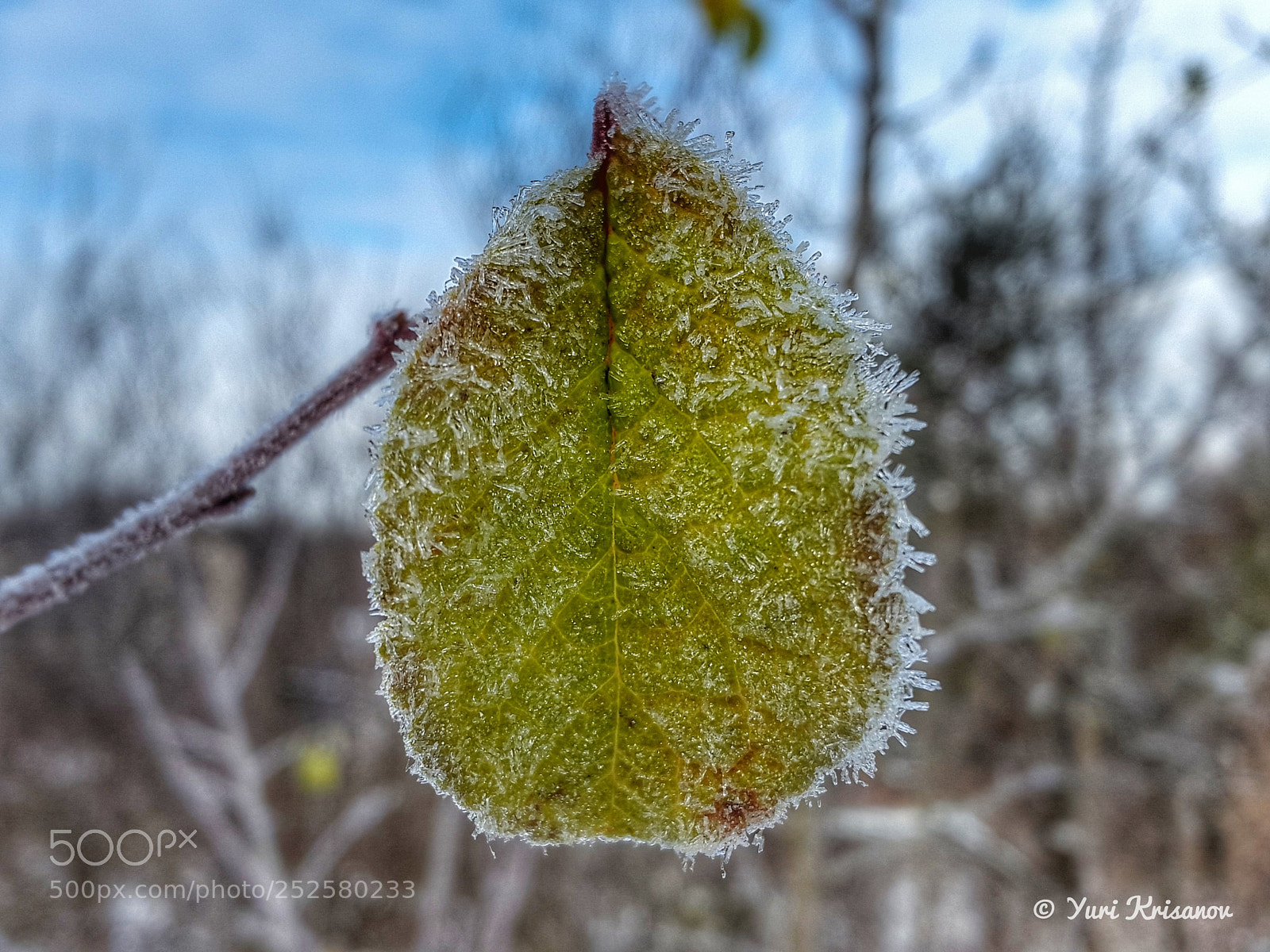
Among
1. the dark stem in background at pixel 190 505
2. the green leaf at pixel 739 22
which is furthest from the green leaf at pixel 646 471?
the green leaf at pixel 739 22

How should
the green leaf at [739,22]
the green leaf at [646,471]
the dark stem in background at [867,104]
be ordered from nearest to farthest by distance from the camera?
the green leaf at [646,471]
the green leaf at [739,22]
the dark stem in background at [867,104]

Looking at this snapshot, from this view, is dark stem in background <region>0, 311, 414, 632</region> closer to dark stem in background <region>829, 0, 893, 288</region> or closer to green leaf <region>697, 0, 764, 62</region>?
green leaf <region>697, 0, 764, 62</region>

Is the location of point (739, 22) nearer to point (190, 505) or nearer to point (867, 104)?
point (190, 505)

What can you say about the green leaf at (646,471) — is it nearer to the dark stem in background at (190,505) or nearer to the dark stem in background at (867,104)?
the dark stem in background at (190,505)

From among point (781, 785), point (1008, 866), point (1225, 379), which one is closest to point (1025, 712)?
point (1008, 866)

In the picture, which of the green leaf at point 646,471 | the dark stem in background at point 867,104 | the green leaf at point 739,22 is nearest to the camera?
the green leaf at point 646,471

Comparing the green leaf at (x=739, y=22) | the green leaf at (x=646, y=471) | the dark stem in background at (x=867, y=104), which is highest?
the dark stem in background at (x=867, y=104)
